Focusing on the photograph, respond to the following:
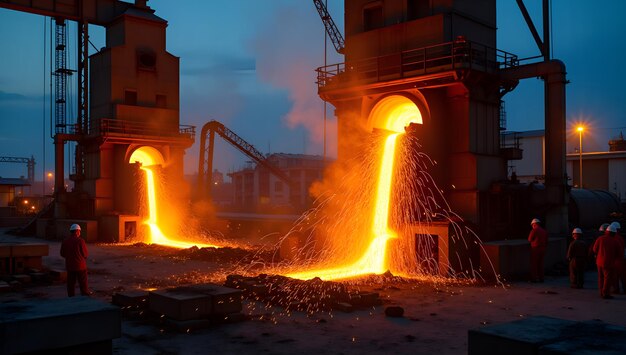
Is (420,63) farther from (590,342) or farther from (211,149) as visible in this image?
(211,149)

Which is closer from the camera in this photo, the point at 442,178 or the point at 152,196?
the point at 442,178

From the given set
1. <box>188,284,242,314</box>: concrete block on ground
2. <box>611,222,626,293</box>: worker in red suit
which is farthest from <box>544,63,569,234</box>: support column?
<box>188,284,242,314</box>: concrete block on ground

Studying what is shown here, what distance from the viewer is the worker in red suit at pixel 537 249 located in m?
13.1

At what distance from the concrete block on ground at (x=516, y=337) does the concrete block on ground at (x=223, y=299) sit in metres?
5.29

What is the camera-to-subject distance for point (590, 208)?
19.5 meters

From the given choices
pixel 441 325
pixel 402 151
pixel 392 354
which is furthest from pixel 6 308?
pixel 402 151

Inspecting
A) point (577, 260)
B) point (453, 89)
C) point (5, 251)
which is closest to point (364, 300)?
point (577, 260)

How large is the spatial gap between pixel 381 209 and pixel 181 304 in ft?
26.9

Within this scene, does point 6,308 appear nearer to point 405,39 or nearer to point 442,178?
point 442,178

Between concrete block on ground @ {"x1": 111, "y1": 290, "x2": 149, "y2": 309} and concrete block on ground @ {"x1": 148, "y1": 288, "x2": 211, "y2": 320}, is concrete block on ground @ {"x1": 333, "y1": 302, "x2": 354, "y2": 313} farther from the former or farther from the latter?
concrete block on ground @ {"x1": 111, "y1": 290, "x2": 149, "y2": 309}

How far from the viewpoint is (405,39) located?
1598 cm

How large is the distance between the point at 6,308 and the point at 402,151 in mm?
11642

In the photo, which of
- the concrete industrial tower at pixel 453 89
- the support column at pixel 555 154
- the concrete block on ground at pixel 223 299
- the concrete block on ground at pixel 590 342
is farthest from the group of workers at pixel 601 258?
the concrete block on ground at pixel 223 299

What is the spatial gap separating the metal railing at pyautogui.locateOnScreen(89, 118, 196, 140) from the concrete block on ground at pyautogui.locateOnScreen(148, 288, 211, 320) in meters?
17.6
